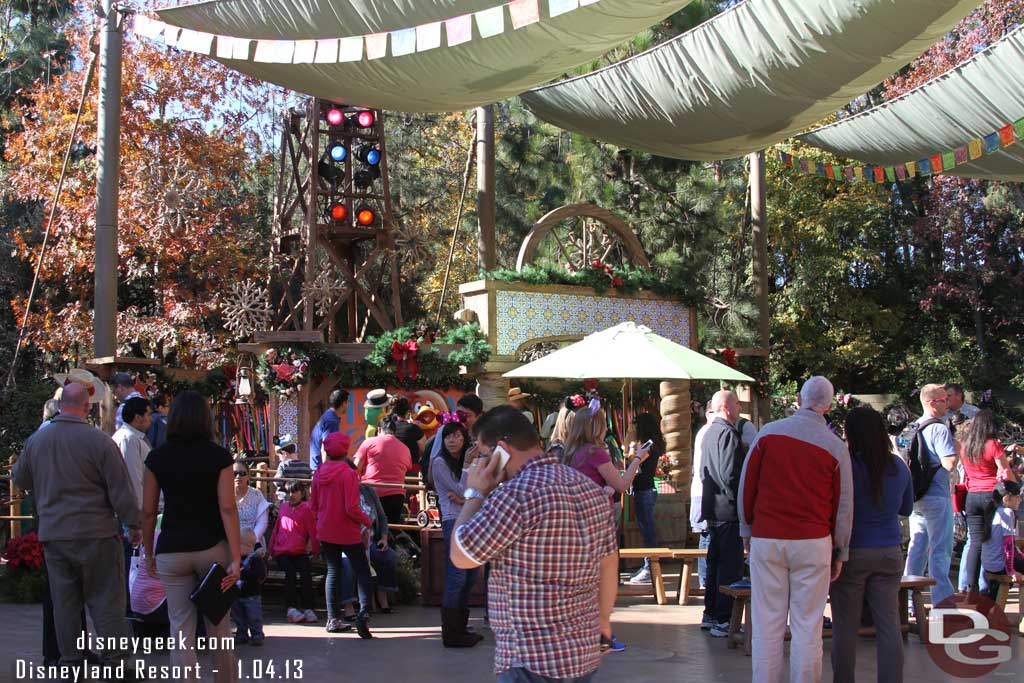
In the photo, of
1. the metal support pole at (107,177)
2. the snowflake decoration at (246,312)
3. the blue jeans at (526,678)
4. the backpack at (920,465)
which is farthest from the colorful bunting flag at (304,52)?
the blue jeans at (526,678)

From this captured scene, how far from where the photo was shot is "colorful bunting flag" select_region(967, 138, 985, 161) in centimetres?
1020

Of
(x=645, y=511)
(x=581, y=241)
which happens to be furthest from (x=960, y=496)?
(x=581, y=241)

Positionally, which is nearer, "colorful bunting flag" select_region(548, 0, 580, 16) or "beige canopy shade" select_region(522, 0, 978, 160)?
"colorful bunting flag" select_region(548, 0, 580, 16)

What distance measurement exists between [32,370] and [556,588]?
2379 cm

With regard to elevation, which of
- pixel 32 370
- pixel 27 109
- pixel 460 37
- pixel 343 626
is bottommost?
pixel 343 626

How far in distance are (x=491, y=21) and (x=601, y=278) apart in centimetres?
549

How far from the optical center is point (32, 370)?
2469 centimetres

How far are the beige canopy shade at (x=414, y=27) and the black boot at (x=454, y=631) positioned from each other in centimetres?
413

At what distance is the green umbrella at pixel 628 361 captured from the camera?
361 inches

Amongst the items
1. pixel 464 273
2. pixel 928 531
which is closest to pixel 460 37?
pixel 928 531

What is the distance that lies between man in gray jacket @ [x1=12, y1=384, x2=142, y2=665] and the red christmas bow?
6687 millimetres

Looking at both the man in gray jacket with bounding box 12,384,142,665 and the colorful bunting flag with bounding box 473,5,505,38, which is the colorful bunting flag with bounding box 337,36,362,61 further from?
the man in gray jacket with bounding box 12,384,142,665

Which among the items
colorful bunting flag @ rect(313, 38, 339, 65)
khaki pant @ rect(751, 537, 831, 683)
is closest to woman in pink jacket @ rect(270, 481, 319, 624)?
colorful bunting flag @ rect(313, 38, 339, 65)

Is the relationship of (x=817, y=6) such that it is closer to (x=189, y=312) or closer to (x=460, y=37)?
(x=460, y=37)
